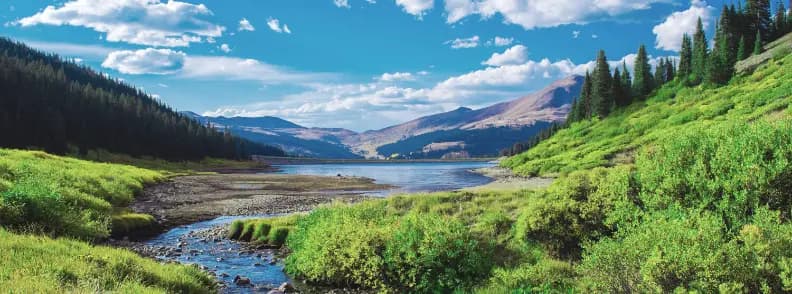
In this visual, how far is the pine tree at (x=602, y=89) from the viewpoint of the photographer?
113 m

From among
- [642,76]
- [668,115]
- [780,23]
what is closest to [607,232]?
[668,115]

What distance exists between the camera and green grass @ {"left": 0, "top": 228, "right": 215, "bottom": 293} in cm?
1052

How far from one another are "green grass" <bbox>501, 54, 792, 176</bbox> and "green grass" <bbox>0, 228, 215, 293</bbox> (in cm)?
4825

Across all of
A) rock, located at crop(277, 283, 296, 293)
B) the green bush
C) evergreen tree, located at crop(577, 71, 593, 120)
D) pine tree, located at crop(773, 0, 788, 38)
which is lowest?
rock, located at crop(277, 283, 296, 293)

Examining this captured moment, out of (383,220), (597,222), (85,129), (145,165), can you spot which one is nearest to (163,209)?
(383,220)

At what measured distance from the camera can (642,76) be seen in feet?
383

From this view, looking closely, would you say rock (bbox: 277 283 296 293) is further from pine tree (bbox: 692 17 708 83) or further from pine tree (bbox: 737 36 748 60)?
pine tree (bbox: 737 36 748 60)

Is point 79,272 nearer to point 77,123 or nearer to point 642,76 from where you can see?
point 642,76

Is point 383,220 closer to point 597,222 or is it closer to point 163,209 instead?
point 597,222

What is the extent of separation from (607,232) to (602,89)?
103979 millimetres

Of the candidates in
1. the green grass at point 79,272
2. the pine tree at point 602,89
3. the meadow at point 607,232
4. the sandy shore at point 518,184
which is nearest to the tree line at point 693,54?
the pine tree at point 602,89

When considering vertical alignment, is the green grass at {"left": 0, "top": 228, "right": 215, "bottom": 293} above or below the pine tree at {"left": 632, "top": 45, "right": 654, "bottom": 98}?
below

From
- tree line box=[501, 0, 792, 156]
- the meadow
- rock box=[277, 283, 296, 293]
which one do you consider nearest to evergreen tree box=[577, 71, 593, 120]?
tree line box=[501, 0, 792, 156]

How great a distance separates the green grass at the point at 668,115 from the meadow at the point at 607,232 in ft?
117
